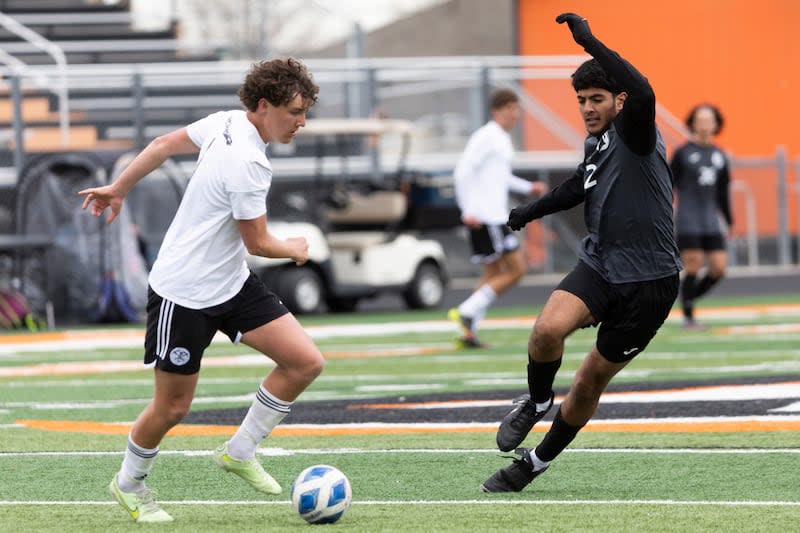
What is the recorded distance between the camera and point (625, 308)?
6.71m

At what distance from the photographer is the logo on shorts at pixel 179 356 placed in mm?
6258

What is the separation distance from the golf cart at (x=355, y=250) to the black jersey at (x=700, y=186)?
15.2 feet

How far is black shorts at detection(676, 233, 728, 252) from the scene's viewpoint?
1564cm

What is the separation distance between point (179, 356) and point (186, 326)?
4.9 inches

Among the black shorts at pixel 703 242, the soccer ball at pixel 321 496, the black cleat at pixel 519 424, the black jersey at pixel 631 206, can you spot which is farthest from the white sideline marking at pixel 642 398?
the black shorts at pixel 703 242

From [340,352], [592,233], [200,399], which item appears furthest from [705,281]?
[592,233]

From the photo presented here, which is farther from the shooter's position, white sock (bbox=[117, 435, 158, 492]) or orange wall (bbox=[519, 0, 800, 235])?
orange wall (bbox=[519, 0, 800, 235])

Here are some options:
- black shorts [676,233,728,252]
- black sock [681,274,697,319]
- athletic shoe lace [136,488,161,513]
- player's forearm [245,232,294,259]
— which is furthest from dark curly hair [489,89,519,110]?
athletic shoe lace [136,488,161,513]

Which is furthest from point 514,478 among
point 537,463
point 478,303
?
point 478,303

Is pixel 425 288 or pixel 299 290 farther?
pixel 425 288

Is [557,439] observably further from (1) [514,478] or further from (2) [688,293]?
(2) [688,293]

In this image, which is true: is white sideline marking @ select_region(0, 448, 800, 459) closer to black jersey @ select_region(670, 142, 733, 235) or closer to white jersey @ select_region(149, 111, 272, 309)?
white jersey @ select_region(149, 111, 272, 309)

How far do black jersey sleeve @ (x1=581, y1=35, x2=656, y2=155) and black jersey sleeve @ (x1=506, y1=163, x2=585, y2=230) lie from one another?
1.36 feet

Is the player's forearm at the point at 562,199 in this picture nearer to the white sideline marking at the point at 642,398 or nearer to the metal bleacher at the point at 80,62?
the white sideline marking at the point at 642,398
